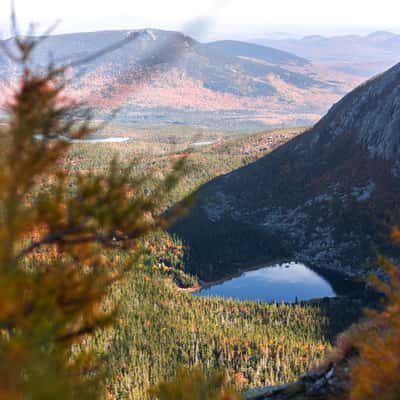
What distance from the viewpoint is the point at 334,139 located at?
649ft

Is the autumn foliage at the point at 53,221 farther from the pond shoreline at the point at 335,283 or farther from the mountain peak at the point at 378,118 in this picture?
the mountain peak at the point at 378,118

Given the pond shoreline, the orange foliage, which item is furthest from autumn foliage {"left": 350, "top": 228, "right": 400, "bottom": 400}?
the pond shoreline

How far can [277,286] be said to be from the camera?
14788 cm

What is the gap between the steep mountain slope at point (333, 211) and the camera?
155 meters

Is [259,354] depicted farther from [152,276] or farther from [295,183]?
[295,183]

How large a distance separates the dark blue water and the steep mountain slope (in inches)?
249

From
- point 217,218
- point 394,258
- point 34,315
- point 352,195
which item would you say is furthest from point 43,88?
point 217,218

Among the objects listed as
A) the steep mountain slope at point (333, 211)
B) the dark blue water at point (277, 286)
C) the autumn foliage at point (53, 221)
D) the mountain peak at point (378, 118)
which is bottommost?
the dark blue water at point (277, 286)

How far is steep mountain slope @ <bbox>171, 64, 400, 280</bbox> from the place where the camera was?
15512 centimetres

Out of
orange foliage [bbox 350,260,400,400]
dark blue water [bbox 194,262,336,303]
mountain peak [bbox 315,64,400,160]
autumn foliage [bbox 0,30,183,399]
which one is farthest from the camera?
mountain peak [bbox 315,64,400,160]

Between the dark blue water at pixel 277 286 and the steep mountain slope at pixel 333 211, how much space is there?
20.8ft

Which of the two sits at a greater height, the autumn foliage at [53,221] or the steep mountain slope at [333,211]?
the autumn foliage at [53,221]

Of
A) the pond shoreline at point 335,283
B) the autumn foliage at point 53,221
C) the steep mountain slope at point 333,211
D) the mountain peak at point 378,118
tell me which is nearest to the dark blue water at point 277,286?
the pond shoreline at point 335,283

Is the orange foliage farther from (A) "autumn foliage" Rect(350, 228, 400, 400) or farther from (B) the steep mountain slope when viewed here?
(B) the steep mountain slope
